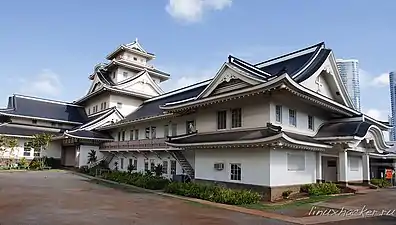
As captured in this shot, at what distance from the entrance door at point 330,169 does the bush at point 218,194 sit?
7647 millimetres

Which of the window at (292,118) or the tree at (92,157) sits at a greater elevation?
the window at (292,118)

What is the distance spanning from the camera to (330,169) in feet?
66.9

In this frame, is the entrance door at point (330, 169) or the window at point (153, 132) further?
the window at point (153, 132)

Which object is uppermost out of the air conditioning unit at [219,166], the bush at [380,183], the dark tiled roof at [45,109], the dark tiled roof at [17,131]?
the dark tiled roof at [45,109]

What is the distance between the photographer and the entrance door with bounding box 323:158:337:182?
2012 cm

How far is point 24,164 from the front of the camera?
34.2 m

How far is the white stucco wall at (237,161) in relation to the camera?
15.0m

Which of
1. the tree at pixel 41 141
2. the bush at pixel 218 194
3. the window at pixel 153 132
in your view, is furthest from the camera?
the tree at pixel 41 141

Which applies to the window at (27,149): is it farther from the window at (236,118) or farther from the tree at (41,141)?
the window at (236,118)

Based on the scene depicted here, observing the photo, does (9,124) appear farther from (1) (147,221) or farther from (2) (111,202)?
(1) (147,221)

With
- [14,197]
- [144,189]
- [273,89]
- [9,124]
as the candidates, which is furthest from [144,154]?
[9,124]

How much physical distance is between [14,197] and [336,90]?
1816 cm

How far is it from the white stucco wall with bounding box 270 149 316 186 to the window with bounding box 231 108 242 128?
9.71 ft

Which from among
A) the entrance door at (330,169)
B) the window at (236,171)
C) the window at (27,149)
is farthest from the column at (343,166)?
the window at (27,149)
